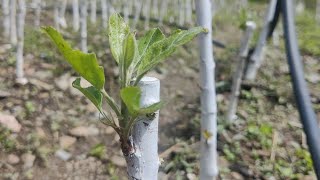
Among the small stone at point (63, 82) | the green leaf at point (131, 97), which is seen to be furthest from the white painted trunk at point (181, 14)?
the green leaf at point (131, 97)

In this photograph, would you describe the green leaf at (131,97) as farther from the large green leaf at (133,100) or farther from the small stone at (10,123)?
the small stone at (10,123)

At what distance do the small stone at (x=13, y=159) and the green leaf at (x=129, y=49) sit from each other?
4.50 ft

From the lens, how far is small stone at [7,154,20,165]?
1647mm

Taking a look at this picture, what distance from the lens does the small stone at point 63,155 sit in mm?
1771

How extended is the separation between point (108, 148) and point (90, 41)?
1299 millimetres

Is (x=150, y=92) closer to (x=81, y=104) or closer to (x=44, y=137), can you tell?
(x=44, y=137)

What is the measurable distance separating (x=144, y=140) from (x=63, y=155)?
137 centimetres

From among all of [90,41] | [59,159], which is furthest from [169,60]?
[59,159]

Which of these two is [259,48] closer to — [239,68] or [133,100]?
[239,68]

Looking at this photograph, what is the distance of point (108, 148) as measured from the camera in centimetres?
190

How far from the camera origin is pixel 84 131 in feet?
6.44

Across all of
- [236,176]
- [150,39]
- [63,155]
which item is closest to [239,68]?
[236,176]

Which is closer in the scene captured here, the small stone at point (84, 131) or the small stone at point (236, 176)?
the small stone at point (236, 176)

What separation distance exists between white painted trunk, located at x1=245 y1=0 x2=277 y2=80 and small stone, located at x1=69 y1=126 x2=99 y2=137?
1.18m
